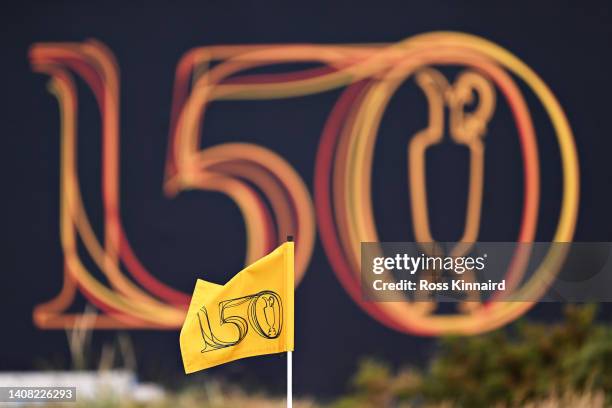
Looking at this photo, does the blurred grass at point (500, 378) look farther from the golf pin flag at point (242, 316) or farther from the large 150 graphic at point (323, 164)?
the golf pin flag at point (242, 316)

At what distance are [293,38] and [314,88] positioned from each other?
0.49 meters

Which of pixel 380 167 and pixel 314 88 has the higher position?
pixel 314 88

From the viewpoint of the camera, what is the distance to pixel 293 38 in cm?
1059

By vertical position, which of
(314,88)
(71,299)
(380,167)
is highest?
(314,88)

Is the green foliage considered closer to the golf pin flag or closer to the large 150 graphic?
the large 150 graphic

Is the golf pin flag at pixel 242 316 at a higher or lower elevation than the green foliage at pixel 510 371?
higher

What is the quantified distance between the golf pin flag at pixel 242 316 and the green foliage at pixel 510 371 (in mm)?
2703

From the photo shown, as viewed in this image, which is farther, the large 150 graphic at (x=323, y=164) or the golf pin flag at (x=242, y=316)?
the large 150 graphic at (x=323, y=164)

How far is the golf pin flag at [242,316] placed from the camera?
6.35 meters

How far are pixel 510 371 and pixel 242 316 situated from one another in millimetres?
3137

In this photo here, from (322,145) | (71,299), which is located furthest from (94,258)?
(322,145)

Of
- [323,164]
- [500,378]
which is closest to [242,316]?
[500,378]

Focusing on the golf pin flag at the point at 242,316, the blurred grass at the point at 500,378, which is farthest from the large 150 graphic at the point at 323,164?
the golf pin flag at the point at 242,316

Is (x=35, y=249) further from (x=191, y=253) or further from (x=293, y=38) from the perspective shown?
(x=293, y=38)
